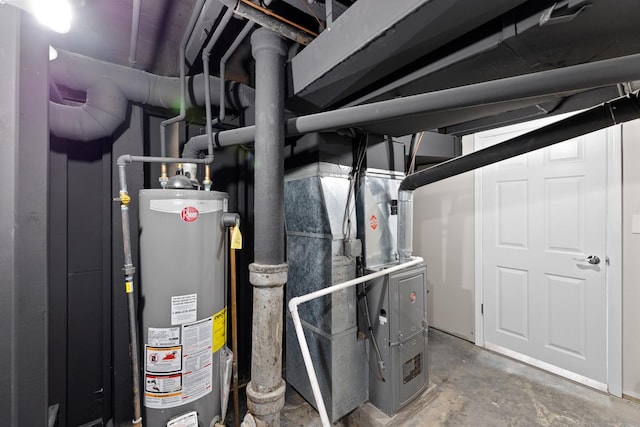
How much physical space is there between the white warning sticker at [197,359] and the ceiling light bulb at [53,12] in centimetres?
122

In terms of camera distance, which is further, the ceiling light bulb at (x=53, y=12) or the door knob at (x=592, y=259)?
the door knob at (x=592, y=259)

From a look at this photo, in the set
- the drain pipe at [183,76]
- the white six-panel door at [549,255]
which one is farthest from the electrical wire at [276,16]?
the white six-panel door at [549,255]

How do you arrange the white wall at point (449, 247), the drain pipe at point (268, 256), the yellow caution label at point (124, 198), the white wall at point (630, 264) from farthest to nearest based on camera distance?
1. the white wall at point (449, 247)
2. the white wall at point (630, 264)
3. the yellow caution label at point (124, 198)
4. the drain pipe at point (268, 256)

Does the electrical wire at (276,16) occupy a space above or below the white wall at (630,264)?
above

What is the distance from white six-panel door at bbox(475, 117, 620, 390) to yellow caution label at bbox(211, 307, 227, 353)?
2.41m

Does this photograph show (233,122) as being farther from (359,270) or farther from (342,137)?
(359,270)

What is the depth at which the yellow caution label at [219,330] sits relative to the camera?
1.40 metres

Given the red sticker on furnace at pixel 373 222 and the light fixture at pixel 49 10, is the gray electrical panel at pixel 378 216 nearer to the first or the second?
the red sticker on furnace at pixel 373 222

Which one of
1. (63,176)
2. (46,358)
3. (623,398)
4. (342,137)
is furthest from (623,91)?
(63,176)

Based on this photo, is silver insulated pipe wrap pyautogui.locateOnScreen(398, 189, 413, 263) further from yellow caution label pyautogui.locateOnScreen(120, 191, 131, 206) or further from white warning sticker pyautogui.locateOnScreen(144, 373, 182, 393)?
yellow caution label pyautogui.locateOnScreen(120, 191, 131, 206)

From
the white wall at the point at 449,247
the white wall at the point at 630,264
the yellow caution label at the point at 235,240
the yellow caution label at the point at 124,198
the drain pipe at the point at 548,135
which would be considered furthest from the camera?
the white wall at the point at 449,247

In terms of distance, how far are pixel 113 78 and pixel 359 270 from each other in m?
1.82

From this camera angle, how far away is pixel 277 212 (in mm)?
1138

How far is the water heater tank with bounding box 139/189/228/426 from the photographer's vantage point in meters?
1.27
